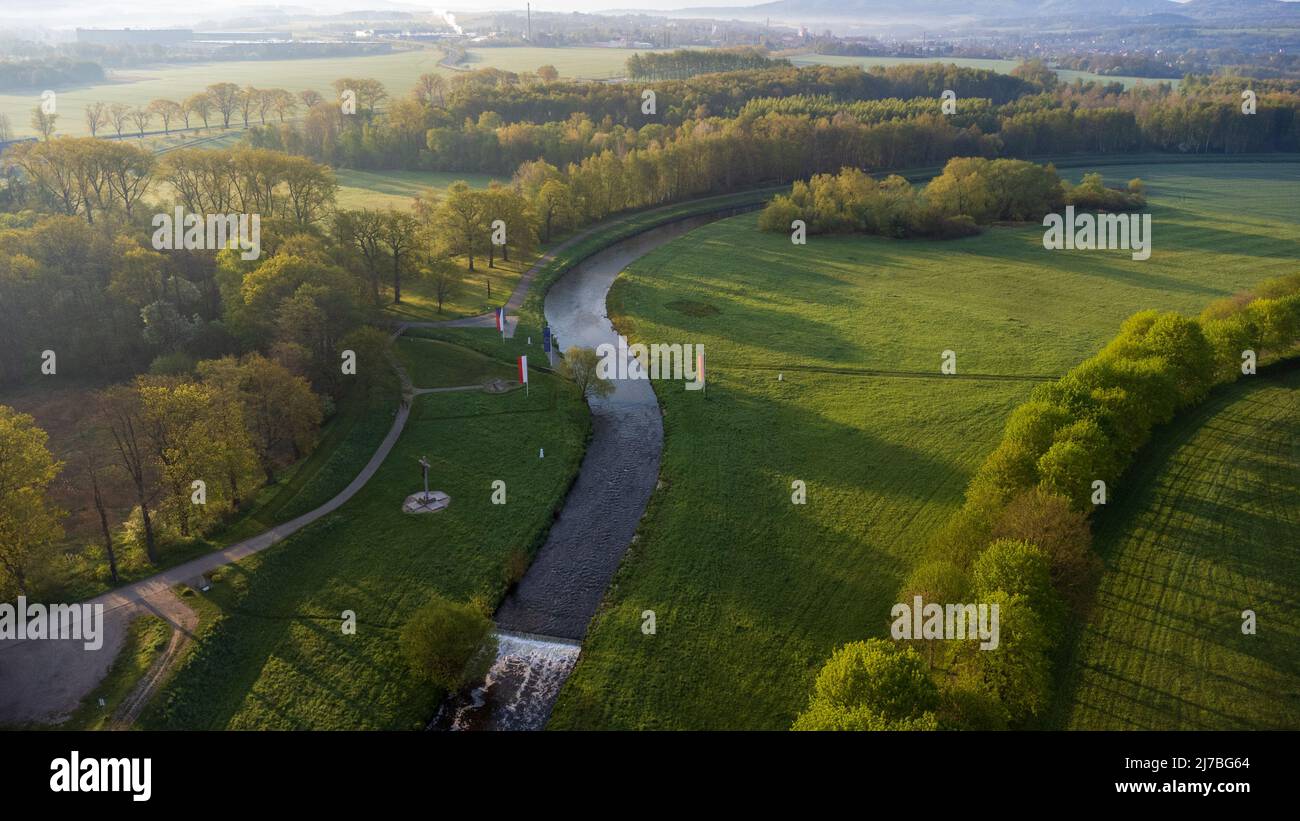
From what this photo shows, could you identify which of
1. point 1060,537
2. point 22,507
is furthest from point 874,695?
point 22,507

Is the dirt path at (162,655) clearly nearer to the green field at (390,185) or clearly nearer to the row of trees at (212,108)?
the green field at (390,185)

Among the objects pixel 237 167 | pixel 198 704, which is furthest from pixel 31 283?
pixel 198 704

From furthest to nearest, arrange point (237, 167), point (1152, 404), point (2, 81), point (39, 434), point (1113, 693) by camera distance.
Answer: point (2, 81) → point (237, 167) → point (1152, 404) → point (39, 434) → point (1113, 693)

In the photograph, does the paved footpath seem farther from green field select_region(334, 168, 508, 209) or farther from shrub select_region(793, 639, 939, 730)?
green field select_region(334, 168, 508, 209)

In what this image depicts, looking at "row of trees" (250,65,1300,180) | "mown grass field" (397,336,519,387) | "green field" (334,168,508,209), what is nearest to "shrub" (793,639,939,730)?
"mown grass field" (397,336,519,387)

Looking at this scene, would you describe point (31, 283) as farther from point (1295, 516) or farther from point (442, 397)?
point (1295, 516)

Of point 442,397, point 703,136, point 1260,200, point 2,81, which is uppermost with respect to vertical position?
point 2,81
